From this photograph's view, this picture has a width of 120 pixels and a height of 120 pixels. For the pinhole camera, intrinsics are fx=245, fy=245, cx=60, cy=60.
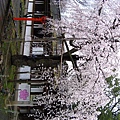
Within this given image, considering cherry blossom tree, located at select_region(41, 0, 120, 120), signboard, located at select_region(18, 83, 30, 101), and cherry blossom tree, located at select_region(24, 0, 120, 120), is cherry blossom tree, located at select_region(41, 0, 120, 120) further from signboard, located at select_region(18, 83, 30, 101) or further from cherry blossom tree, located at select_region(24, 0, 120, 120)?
signboard, located at select_region(18, 83, 30, 101)

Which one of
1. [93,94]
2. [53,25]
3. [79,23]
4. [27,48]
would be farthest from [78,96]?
[27,48]

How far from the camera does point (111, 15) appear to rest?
1030 centimetres

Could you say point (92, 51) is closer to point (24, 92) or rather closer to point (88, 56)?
point (88, 56)

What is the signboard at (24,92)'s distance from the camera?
1360 centimetres

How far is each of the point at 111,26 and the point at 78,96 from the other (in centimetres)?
361

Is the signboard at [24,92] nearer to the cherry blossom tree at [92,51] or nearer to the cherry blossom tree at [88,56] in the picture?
the cherry blossom tree at [88,56]

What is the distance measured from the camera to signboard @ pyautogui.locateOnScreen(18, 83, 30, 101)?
13.6 m

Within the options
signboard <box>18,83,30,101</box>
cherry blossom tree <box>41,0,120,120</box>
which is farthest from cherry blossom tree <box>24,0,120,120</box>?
signboard <box>18,83,30,101</box>

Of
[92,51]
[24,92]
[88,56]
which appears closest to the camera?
[92,51]

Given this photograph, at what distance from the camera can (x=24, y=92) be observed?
14008 mm

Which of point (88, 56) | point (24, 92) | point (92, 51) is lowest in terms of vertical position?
point (24, 92)

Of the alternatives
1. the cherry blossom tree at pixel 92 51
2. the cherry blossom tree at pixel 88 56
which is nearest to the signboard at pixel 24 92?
the cherry blossom tree at pixel 88 56

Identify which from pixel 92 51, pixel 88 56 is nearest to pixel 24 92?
pixel 88 56

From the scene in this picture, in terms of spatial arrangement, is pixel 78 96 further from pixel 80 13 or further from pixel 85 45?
pixel 80 13
